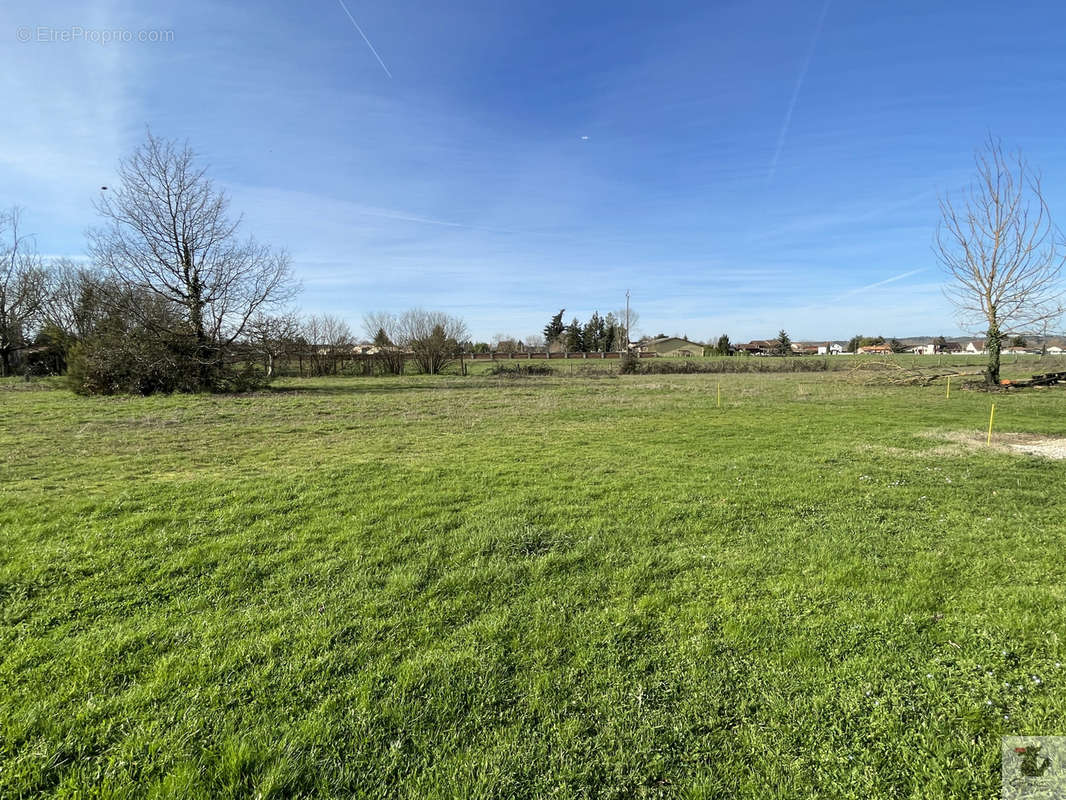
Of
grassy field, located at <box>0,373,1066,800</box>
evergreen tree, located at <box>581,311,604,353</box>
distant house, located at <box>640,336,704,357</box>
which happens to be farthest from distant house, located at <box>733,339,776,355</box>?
grassy field, located at <box>0,373,1066,800</box>

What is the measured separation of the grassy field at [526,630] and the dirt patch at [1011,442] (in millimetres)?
1515

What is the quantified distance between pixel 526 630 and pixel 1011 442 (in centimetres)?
1121

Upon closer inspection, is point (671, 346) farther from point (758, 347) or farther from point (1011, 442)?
point (1011, 442)

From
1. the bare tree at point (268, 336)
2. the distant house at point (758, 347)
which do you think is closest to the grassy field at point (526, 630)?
the bare tree at point (268, 336)

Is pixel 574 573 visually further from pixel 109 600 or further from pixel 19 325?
pixel 19 325

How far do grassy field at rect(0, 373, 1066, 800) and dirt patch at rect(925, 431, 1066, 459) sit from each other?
1.51 m

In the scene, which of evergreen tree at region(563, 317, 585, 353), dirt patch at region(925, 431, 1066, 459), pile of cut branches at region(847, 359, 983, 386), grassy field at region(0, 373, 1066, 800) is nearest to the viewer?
grassy field at region(0, 373, 1066, 800)

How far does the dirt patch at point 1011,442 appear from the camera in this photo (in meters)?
8.45

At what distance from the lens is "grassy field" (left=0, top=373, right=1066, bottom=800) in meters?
2.18

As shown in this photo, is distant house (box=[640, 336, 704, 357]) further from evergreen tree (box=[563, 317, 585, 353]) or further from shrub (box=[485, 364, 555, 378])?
shrub (box=[485, 364, 555, 378])

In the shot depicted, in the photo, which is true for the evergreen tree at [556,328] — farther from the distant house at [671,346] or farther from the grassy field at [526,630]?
the grassy field at [526,630]

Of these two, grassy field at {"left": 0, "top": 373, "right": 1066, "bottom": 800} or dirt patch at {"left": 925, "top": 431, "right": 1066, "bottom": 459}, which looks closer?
grassy field at {"left": 0, "top": 373, "right": 1066, "bottom": 800}

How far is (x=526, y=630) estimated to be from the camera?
10.5 feet

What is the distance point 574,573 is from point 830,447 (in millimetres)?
7093
